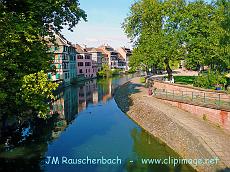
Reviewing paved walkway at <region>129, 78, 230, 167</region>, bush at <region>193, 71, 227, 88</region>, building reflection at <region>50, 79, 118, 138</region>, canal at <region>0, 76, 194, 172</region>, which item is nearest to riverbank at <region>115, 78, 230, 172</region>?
paved walkway at <region>129, 78, 230, 167</region>

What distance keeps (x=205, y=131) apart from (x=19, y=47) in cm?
1670

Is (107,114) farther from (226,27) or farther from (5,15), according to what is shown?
(5,15)

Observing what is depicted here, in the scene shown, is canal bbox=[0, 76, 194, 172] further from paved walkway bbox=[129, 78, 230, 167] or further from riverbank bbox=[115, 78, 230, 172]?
paved walkway bbox=[129, 78, 230, 167]

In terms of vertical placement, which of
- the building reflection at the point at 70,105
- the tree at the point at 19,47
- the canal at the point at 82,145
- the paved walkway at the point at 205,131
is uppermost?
the tree at the point at 19,47

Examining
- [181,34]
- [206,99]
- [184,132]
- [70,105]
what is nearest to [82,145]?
[184,132]

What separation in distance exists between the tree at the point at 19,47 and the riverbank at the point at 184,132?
12501 millimetres

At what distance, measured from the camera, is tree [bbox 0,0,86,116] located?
50.1ft

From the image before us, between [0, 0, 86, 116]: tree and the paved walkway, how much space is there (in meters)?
13.2

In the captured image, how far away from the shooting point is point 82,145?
24625 millimetres

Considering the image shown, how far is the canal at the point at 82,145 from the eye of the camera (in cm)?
1972

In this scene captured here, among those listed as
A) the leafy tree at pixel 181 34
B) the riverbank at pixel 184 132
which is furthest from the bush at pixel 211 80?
the riverbank at pixel 184 132

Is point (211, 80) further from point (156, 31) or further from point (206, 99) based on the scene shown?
point (156, 31)

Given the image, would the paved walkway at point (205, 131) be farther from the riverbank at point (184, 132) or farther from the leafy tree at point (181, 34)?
the leafy tree at point (181, 34)

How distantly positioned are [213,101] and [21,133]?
1982cm
